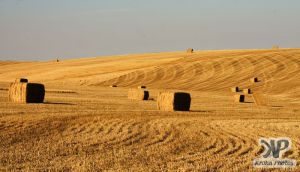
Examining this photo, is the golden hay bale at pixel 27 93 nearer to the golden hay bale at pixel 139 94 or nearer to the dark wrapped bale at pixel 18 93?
the dark wrapped bale at pixel 18 93

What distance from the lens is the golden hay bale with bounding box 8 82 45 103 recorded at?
25.7m

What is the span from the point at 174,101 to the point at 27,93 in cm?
642

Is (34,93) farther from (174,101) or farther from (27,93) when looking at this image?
(174,101)

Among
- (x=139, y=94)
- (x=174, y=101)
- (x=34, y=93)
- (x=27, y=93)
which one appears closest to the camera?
(x=174, y=101)

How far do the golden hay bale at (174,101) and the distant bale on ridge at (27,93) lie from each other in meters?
5.37

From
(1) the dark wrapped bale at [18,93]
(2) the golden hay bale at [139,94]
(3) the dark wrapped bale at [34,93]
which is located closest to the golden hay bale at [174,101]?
(3) the dark wrapped bale at [34,93]

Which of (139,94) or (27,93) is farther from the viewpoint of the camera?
(139,94)

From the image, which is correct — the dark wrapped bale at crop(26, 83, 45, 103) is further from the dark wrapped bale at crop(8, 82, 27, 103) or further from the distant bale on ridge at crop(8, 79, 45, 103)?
the dark wrapped bale at crop(8, 82, 27, 103)

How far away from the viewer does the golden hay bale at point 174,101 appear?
25453mm

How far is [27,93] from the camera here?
84.5 feet

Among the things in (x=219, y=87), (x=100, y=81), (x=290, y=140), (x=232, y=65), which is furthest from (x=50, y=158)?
(x=232, y=65)

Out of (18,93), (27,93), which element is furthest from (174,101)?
(18,93)

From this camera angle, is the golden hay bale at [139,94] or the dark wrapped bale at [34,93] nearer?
the dark wrapped bale at [34,93]

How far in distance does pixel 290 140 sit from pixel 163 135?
3.22 m
